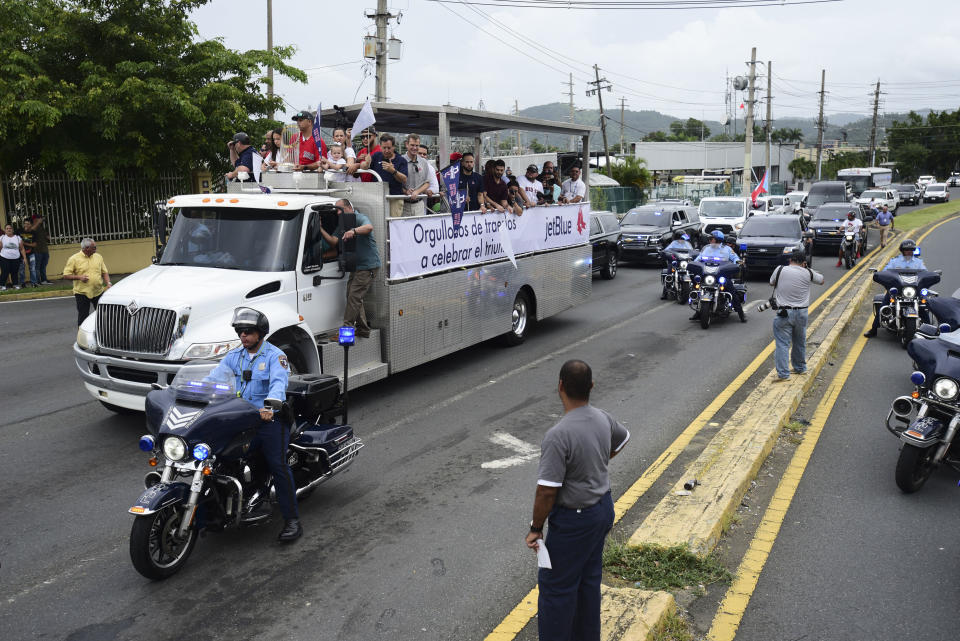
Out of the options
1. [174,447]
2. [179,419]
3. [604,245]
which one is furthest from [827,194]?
[174,447]

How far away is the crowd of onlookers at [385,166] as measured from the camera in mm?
10242

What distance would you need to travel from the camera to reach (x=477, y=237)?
1179 cm

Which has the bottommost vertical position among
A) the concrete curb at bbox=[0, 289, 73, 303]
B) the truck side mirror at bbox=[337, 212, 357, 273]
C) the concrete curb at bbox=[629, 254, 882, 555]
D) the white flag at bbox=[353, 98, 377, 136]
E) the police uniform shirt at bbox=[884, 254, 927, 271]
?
the concrete curb at bbox=[629, 254, 882, 555]

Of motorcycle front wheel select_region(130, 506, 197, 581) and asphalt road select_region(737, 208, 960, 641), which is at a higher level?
motorcycle front wheel select_region(130, 506, 197, 581)

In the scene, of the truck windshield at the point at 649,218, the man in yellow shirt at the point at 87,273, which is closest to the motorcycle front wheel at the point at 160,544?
the man in yellow shirt at the point at 87,273

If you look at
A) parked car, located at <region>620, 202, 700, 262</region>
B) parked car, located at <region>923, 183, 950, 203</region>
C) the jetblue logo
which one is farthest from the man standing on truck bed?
parked car, located at <region>923, 183, 950, 203</region>

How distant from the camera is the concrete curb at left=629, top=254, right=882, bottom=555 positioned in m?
5.80

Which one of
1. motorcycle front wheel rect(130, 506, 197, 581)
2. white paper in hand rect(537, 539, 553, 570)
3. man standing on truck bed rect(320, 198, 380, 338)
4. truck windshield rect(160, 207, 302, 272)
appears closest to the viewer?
white paper in hand rect(537, 539, 553, 570)

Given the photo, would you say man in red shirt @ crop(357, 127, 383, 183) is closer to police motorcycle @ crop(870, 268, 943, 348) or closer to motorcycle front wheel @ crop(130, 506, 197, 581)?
motorcycle front wheel @ crop(130, 506, 197, 581)

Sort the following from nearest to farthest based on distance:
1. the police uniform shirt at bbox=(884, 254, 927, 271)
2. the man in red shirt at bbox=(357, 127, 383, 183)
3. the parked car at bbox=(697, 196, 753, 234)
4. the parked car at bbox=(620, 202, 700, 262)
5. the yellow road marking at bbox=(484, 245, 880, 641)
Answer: the yellow road marking at bbox=(484, 245, 880, 641)
the man in red shirt at bbox=(357, 127, 383, 183)
the police uniform shirt at bbox=(884, 254, 927, 271)
the parked car at bbox=(620, 202, 700, 262)
the parked car at bbox=(697, 196, 753, 234)

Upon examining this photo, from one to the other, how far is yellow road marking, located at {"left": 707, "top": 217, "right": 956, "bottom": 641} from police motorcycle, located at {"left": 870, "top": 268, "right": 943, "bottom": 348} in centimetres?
392

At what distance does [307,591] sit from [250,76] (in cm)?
2141

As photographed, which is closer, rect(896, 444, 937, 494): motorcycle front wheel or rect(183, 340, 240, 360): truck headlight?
rect(896, 444, 937, 494): motorcycle front wheel

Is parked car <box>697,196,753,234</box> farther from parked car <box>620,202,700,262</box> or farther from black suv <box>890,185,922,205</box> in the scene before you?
black suv <box>890,185,922,205</box>
